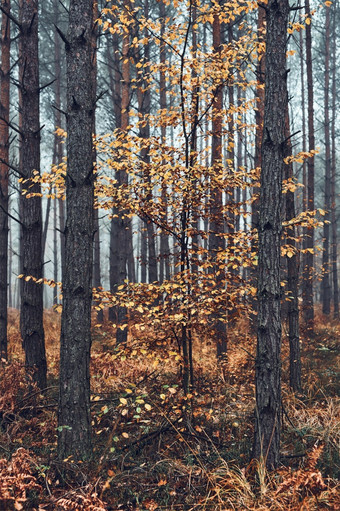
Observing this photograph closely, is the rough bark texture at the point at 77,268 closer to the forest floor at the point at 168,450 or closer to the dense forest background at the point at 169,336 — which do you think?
the dense forest background at the point at 169,336

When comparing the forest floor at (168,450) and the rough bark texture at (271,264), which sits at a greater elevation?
the rough bark texture at (271,264)

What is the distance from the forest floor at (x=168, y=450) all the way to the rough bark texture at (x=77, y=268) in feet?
1.18

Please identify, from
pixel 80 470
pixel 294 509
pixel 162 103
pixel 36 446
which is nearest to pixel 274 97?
pixel 294 509

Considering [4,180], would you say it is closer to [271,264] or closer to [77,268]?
[77,268]

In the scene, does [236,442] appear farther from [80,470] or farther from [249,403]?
[80,470]

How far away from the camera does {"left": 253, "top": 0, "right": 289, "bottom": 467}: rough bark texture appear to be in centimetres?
429

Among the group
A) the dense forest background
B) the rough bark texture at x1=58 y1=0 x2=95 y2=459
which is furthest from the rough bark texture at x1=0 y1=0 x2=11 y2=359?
the rough bark texture at x1=58 y1=0 x2=95 y2=459

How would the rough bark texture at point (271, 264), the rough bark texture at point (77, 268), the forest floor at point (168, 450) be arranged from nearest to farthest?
1. the forest floor at point (168, 450)
2. the rough bark texture at point (271, 264)
3. the rough bark texture at point (77, 268)

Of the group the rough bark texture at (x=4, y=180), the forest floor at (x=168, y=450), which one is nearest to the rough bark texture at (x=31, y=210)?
the forest floor at (x=168, y=450)

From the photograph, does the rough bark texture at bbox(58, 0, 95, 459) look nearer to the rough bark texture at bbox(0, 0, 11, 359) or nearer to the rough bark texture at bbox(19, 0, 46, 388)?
the rough bark texture at bbox(19, 0, 46, 388)

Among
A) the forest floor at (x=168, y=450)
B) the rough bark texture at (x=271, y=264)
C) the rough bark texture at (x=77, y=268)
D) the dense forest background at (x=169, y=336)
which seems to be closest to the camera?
the forest floor at (x=168, y=450)

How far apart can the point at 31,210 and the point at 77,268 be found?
7.37 ft

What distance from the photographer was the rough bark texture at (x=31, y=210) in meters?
6.35

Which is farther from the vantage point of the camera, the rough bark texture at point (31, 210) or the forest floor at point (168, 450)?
the rough bark texture at point (31, 210)
